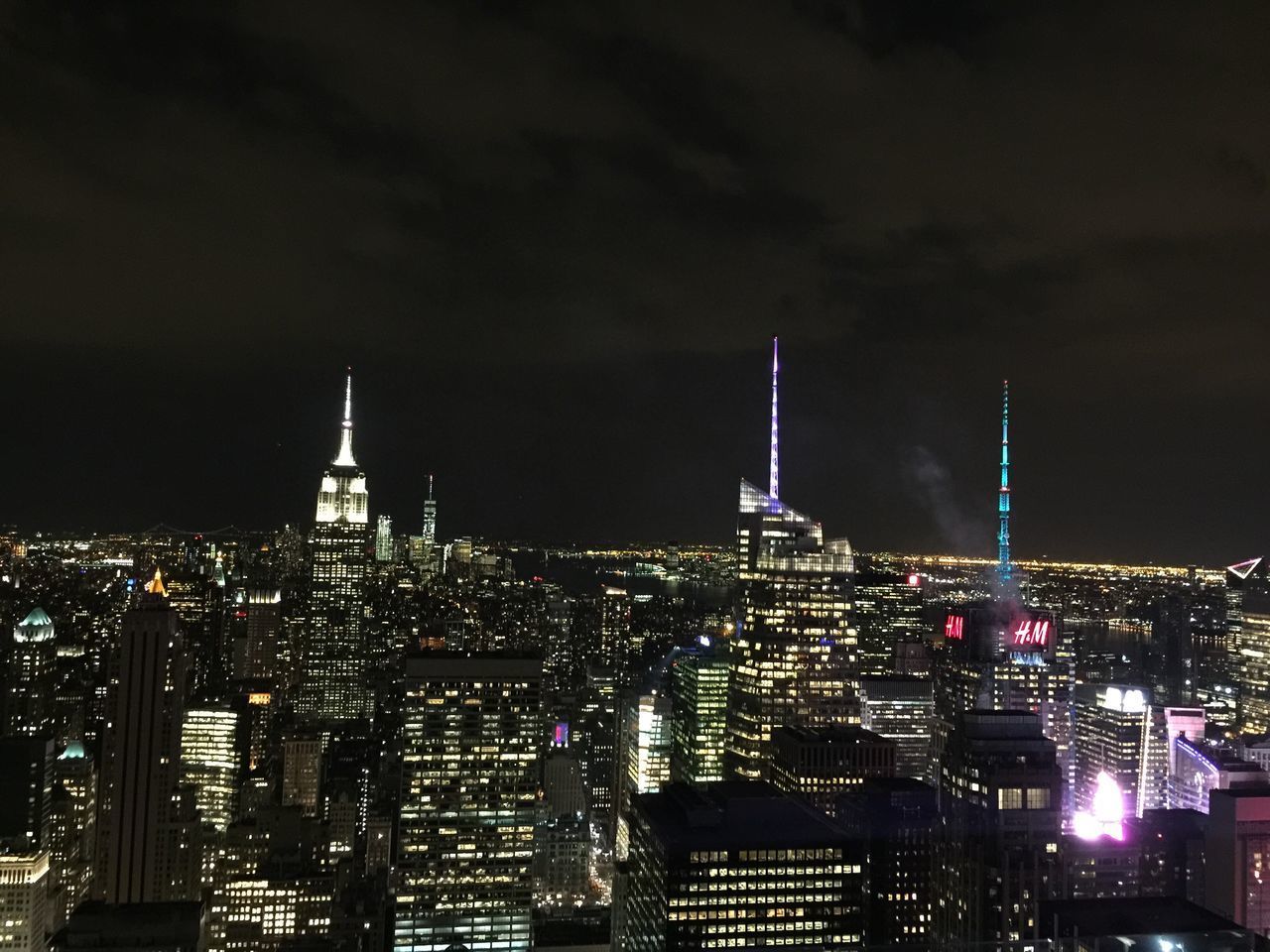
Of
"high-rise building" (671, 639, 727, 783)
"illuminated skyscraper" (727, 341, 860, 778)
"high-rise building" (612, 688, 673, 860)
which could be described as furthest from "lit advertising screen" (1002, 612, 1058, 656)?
"high-rise building" (612, 688, 673, 860)

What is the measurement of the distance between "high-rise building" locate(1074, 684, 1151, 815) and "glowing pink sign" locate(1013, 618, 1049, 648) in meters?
1.22

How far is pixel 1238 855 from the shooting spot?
11.3m

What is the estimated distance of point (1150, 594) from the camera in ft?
51.1

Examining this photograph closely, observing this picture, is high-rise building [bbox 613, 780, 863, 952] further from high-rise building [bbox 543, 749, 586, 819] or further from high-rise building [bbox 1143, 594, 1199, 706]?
high-rise building [bbox 1143, 594, 1199, 706]

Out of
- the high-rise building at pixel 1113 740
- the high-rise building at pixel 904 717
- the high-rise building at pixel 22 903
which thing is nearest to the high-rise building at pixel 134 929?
the high-rise building at pixel 22 903

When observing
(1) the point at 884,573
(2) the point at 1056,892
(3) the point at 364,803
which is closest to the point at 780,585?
(1) the point at 884,573

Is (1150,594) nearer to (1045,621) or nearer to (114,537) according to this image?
(1045,621)

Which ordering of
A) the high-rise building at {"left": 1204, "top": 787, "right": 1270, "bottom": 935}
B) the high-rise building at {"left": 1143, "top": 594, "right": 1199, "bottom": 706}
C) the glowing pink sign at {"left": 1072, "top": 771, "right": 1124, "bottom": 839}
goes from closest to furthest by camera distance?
1. the high-rise building at {"left": 1204, "top": 787, "right": 1270, "bottom": 935}
2. the glowing pink sign at {"left": 1072, "top": 771, "right": 1124, "bottom": 839}
3. the high-rise building at {"left": 1143, "top": 594, "right": 1199, "bottom": 706}

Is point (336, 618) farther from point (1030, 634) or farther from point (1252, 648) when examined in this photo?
point (1252, 648)

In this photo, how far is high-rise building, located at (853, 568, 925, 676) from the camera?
67.5ft

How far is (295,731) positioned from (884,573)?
10968 millimetres

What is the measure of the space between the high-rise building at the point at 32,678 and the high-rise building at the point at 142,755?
92 cm

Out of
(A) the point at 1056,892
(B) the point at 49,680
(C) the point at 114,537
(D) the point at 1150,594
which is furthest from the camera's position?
(B) the point at 49,680

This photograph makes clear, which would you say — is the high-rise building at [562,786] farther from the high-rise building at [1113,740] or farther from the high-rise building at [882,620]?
the high-rise building at [1113,740]
